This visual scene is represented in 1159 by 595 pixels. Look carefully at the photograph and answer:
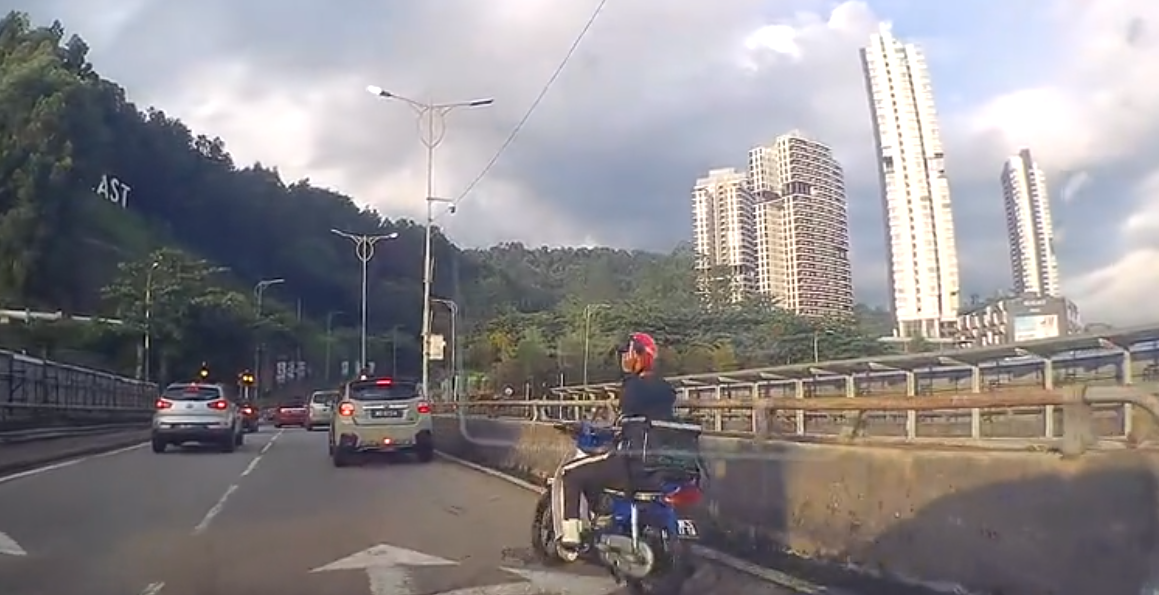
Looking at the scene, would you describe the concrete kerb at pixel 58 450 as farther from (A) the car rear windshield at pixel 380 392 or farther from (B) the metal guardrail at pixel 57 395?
(A) the car rear windshield at pixel 380 392

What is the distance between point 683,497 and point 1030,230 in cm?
476

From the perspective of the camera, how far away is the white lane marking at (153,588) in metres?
9.14

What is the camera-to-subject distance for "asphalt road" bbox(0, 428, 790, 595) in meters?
9.46

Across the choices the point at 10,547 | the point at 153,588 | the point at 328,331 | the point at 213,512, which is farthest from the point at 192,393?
the point at 328,331

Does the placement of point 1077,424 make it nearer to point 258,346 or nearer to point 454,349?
point 454,349

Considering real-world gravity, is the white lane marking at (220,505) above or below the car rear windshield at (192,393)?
below

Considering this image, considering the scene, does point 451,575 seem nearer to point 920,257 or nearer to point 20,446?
point 920,257

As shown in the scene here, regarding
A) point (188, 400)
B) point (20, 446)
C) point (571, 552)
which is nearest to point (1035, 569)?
point (571, 552)

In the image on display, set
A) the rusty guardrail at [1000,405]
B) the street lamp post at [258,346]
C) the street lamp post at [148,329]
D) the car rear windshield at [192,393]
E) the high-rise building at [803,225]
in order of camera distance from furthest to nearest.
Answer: the street lamp post at [258,346] < the street lamp post at [148,329] < the car rear windshield at [192,393] < the high-rise building at [803,225] < the rusty guardrail at [1000,405]

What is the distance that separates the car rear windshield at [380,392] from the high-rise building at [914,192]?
43.9ft

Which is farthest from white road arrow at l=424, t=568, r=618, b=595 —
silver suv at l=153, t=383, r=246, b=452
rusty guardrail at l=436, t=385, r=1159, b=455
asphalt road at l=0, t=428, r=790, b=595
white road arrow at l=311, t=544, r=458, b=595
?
silver suv at l=153, t=383, r=246, b=452

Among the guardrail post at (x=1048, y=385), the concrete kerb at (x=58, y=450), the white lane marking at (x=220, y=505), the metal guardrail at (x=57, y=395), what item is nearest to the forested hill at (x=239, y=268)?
the guardrail post at (x=1048, y=385)

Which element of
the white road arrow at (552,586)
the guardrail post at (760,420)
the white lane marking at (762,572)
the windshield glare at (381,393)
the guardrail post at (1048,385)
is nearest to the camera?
the white lane marking at (762,572)

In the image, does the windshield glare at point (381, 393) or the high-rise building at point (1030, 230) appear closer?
the high-rise building at point (1030, 230)
